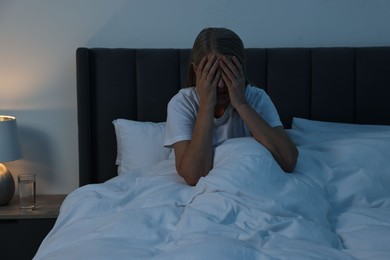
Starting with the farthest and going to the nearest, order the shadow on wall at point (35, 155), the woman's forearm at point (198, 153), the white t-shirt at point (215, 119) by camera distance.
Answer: the shadow on wall at point (35, 155) → the white t-shirt at point (215, 119) → the woman's forearm at point (198, 153)

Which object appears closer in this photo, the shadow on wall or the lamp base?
the lamp base

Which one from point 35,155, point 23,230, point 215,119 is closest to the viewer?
point 215,119

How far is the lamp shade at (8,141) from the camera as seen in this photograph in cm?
222

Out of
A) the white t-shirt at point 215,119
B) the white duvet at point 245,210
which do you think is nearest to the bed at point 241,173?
the white duvet at point 245,210

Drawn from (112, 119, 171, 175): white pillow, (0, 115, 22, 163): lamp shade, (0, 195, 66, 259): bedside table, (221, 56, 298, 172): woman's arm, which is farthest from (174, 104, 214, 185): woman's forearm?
(0, 115, 22, 163): lamp shade

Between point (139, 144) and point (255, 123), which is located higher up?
point (255, 123)

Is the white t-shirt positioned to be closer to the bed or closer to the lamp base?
the bed

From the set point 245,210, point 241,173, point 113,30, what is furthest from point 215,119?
point 113,30

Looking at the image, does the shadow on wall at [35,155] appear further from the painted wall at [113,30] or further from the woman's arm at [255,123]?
the woman's arm at [255,123]

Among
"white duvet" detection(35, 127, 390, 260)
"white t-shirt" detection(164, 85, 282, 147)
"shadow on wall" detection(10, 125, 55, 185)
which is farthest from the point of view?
"shadow on wall" detection(10, 125, 55, 185)

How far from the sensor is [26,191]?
87.4 inches

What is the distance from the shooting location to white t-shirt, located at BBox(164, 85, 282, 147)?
1833 millimetres

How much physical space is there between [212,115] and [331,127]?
70 centimetres

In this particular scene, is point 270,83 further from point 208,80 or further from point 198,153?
point 198,153
